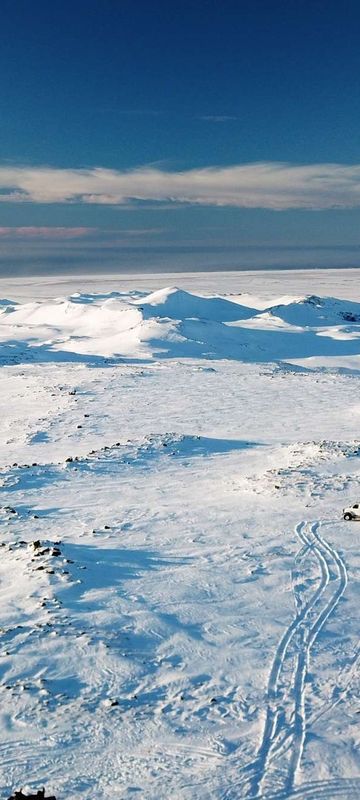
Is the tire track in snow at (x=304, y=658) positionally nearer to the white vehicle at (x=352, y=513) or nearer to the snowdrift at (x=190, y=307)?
the white vehicle at (x=352, y=513)

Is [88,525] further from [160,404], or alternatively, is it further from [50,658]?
[160,404]

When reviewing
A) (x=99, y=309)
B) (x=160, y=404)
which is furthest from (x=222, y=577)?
(x=99, y=309)

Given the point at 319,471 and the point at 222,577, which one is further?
the point at 319,471

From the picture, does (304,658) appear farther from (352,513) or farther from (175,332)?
(175,332)

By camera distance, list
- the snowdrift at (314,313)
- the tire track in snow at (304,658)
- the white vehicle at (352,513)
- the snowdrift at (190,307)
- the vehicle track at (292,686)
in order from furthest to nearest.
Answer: the snowdrift at (314,313) < the snowdrift at (190,307) < the white vehicle at (352,513) < the tire track in snow at (304,658) < the vehicle track at (292,686)

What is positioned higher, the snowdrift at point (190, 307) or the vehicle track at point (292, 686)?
the snowdrift at point (190, 307)

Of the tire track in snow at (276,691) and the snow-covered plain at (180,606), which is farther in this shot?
the snow-covered plain at (180,606)

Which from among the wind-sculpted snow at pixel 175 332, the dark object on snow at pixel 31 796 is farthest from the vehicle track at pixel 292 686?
the wind-sculpted snow at pixel 175 332

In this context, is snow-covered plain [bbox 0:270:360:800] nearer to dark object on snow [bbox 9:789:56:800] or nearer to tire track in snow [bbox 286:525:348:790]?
tire track in snow [bbox 286:525:348:790]
